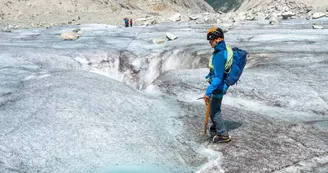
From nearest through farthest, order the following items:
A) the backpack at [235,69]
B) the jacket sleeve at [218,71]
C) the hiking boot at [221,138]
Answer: the jacket sleeve at [218,71] → the backpack at [235,69] → the hiking boot at [221,138]

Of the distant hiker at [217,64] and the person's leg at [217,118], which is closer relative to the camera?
the distant hiker at [217,64]

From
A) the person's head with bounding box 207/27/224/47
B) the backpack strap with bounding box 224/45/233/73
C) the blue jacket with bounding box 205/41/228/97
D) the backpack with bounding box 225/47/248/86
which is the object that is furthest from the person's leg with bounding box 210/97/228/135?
the person's head with bounding box 207/27/224/47

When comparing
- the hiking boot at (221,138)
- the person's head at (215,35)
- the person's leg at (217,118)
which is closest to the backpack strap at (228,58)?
the person's head at (215,35)

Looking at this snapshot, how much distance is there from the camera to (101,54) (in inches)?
615

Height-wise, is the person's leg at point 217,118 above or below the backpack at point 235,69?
below

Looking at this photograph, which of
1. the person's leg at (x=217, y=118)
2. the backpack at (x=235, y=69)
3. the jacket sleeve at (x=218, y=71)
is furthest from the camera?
the person's leg at (x=217, y=118)

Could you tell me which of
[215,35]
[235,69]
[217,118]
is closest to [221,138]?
[217,118]

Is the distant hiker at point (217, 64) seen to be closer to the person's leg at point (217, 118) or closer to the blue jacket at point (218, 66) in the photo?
the blue jacket at point (218, 66)

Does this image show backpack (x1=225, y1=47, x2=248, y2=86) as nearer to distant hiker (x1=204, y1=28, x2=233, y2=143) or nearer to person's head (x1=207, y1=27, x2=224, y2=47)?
distant hiker (x1=204, y1=28, x2=233, y2=143)

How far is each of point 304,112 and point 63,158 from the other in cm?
587

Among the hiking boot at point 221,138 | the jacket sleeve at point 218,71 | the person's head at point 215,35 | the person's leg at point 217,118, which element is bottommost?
the hiking boot at point 221,138

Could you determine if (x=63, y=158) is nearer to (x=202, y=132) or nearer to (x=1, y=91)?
(x=202, y=132)

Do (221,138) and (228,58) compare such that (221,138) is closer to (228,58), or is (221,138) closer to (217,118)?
(217,118)

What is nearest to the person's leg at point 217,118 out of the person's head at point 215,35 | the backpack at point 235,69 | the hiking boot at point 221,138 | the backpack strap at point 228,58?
the hiking boot at point 221,138
